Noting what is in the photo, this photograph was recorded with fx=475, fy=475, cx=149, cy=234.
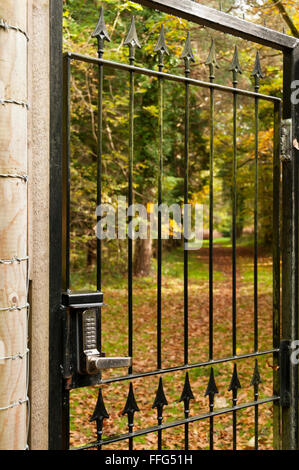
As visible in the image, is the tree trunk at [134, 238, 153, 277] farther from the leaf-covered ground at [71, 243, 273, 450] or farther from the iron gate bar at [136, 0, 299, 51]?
the iron gate bar at [136, 0, 299, 51]

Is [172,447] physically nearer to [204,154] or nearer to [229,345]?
[229,345]

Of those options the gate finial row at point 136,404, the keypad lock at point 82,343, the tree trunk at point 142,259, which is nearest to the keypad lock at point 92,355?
the keypad lock at point 82,343

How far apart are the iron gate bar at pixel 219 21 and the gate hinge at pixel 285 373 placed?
164 cm

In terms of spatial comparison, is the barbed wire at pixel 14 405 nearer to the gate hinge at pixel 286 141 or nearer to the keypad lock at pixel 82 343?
the keypad lock at pixel 82 343

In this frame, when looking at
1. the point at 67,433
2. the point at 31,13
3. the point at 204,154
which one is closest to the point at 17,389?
the point at 67,433

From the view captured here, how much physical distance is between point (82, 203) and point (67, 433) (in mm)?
8138

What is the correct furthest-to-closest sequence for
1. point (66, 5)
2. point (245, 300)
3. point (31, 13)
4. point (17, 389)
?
point (245, 300) → point (66, 5) → point (31, 13) → point (17, 389)

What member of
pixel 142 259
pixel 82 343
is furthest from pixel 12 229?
pixel 142 259

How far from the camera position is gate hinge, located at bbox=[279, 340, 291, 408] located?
8.50ft

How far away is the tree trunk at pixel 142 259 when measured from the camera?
12562mm

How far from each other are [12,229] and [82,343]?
600 mm

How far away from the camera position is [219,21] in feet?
7.66

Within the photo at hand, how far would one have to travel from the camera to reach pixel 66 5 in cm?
769
